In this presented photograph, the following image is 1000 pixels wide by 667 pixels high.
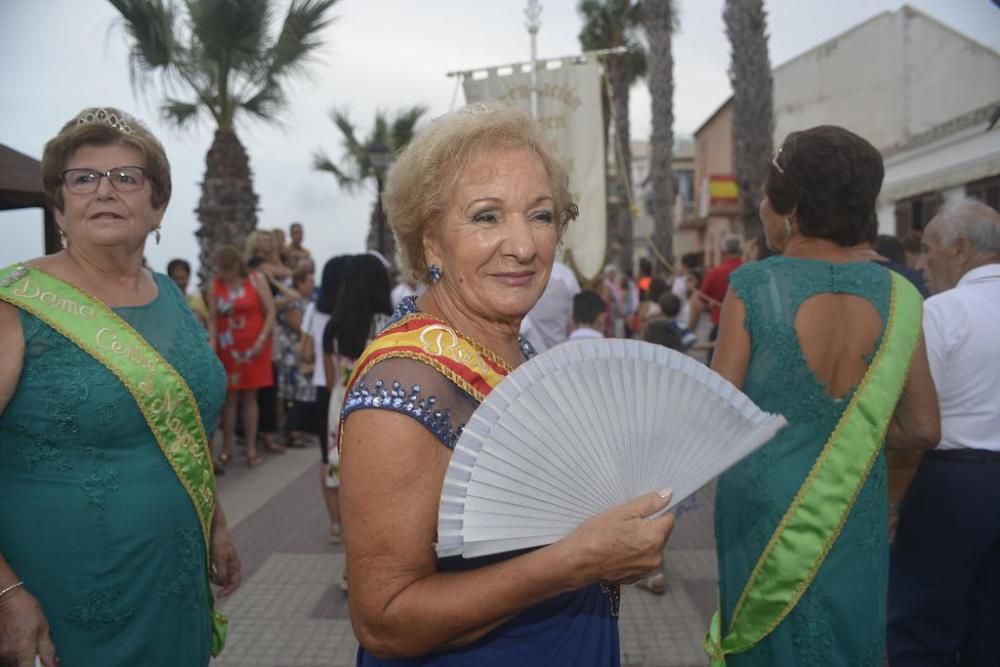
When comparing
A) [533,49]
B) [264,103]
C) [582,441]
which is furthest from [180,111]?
[582,441]

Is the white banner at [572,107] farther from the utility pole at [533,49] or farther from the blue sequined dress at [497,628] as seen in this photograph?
the blue sequined dress at [497,628]

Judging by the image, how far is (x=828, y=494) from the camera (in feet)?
7.99

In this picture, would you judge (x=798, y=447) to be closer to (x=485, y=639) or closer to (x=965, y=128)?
(x=485, y=639)

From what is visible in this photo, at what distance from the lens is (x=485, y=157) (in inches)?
66.9

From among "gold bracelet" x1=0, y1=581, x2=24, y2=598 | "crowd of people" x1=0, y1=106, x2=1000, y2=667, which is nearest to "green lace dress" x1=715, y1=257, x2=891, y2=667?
"crowd of people" x1=0, y1=106, x2=1000, y2=667

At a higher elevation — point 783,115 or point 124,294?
point 783,115

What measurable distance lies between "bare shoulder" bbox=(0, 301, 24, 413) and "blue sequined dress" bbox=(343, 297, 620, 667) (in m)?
1.09

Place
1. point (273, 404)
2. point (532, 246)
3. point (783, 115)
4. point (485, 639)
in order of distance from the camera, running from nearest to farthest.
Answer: point (485, 639) → point (532, 246) → point (273, 404) → point (783, 115)

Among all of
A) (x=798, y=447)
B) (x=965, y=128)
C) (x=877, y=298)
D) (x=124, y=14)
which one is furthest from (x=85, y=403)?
(x=965, y=128)

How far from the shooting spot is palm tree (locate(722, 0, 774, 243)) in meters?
12.4

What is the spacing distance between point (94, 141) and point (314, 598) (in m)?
3.31

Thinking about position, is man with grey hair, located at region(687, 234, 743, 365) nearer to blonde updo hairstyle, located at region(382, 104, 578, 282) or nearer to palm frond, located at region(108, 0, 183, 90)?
blonde updo hairstyle, located at region(382, 104, 578, 282)

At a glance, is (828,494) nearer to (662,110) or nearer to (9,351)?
(9,351)

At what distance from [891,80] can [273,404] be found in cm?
2026
